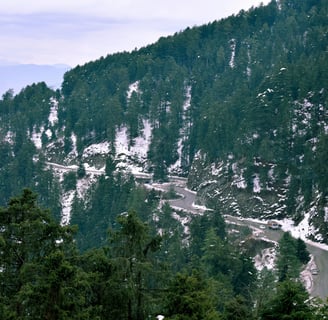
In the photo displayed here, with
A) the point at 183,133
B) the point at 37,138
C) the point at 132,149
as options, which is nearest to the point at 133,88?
the point at 183,133

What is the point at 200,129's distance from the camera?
292ft

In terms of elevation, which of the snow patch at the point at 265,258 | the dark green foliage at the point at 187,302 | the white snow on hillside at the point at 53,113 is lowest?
the snow patch at the point at 265,258

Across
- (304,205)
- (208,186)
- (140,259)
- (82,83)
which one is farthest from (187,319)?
(82,83)

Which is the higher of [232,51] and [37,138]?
[232,51]

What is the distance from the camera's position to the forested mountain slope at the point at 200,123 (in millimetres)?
71625

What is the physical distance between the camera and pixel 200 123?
90438 millimetres

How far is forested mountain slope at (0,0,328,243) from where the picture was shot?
7162cm

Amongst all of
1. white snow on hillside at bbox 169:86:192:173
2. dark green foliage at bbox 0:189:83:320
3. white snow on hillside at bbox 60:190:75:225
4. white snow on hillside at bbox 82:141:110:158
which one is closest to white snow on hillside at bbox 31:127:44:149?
white snow on hillside at bbox 82:141:110:158

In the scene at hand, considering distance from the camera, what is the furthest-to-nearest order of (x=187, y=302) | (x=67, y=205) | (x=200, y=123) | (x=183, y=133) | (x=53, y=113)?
(x=53, y=113), (x=183, y=133), (x=200, y=123), (x=67, y=205), (x=187, y=302)

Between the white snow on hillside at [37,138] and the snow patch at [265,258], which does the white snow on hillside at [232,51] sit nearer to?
the white snow on hillside at [37,138]

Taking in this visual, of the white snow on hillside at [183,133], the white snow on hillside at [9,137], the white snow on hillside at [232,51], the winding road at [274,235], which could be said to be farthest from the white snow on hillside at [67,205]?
the white snow on hillside at [232,51]

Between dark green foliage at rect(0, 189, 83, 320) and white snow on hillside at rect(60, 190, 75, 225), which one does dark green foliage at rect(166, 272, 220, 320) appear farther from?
white snow on hillside at rect(60, 190, 75, 225)

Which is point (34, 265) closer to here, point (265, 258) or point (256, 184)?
point (265, 258)

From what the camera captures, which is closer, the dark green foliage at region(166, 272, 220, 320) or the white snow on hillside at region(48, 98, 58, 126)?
the dark green foliage at region(166, 272, 220, 320)
